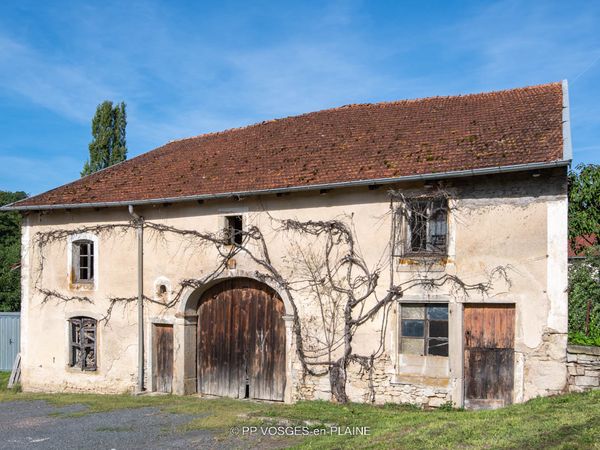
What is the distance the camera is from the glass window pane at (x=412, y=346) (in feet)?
35.3

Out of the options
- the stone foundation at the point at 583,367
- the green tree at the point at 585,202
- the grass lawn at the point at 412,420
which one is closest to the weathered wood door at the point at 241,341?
the grass lawn at the point at 412,420

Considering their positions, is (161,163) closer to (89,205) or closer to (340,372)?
(89,205)

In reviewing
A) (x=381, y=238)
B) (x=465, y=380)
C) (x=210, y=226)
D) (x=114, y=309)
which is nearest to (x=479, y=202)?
(x=381, y=238)

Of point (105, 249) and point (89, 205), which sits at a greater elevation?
point (89, 205)

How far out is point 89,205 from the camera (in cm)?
1373

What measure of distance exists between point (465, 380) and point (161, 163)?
9.18 metres

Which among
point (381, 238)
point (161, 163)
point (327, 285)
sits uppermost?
point (161, 163)

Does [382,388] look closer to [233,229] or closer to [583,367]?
[583,367]

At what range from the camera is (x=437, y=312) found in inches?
422

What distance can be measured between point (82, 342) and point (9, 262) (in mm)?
14643

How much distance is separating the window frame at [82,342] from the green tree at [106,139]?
44.7 ft

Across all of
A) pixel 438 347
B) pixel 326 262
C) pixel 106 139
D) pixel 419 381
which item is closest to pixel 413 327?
pixel 438 347

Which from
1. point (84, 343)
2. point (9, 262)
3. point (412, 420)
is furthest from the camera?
point (9, 262)

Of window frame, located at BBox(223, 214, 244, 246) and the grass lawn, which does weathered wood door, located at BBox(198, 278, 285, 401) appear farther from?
window frame, located at BBox(223, 214, 244, 246)
